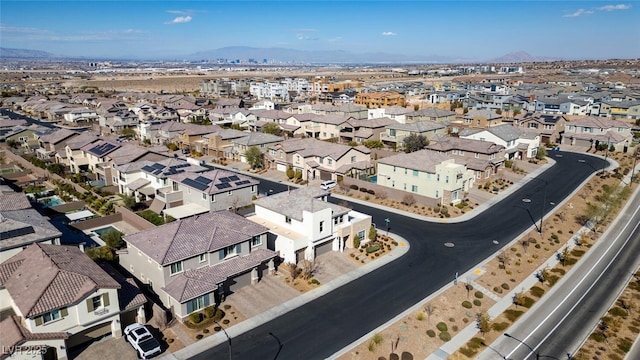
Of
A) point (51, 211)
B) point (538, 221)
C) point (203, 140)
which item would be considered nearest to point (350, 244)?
point (538, 221)

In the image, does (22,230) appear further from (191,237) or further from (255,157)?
(255,157)

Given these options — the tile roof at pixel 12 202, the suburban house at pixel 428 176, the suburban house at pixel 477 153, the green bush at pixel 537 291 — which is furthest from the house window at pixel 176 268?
the suburban house at pixel 477 153

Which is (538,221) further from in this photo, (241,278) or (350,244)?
(241,278)

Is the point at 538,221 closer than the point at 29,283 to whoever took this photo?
No

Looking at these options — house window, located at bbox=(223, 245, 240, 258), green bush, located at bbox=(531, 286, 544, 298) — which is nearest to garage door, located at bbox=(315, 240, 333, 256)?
house window, located at bbox=(223, 245, 240, 258)

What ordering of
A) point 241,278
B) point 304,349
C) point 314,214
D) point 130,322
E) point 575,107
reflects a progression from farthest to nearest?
point 575,107 < point 314,214 < point 241,278 < point 130,322 < point 304,349

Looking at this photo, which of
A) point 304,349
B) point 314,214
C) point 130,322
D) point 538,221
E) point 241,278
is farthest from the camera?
point 538,221

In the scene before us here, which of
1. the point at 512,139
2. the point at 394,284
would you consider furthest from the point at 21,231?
the point at 512,139
